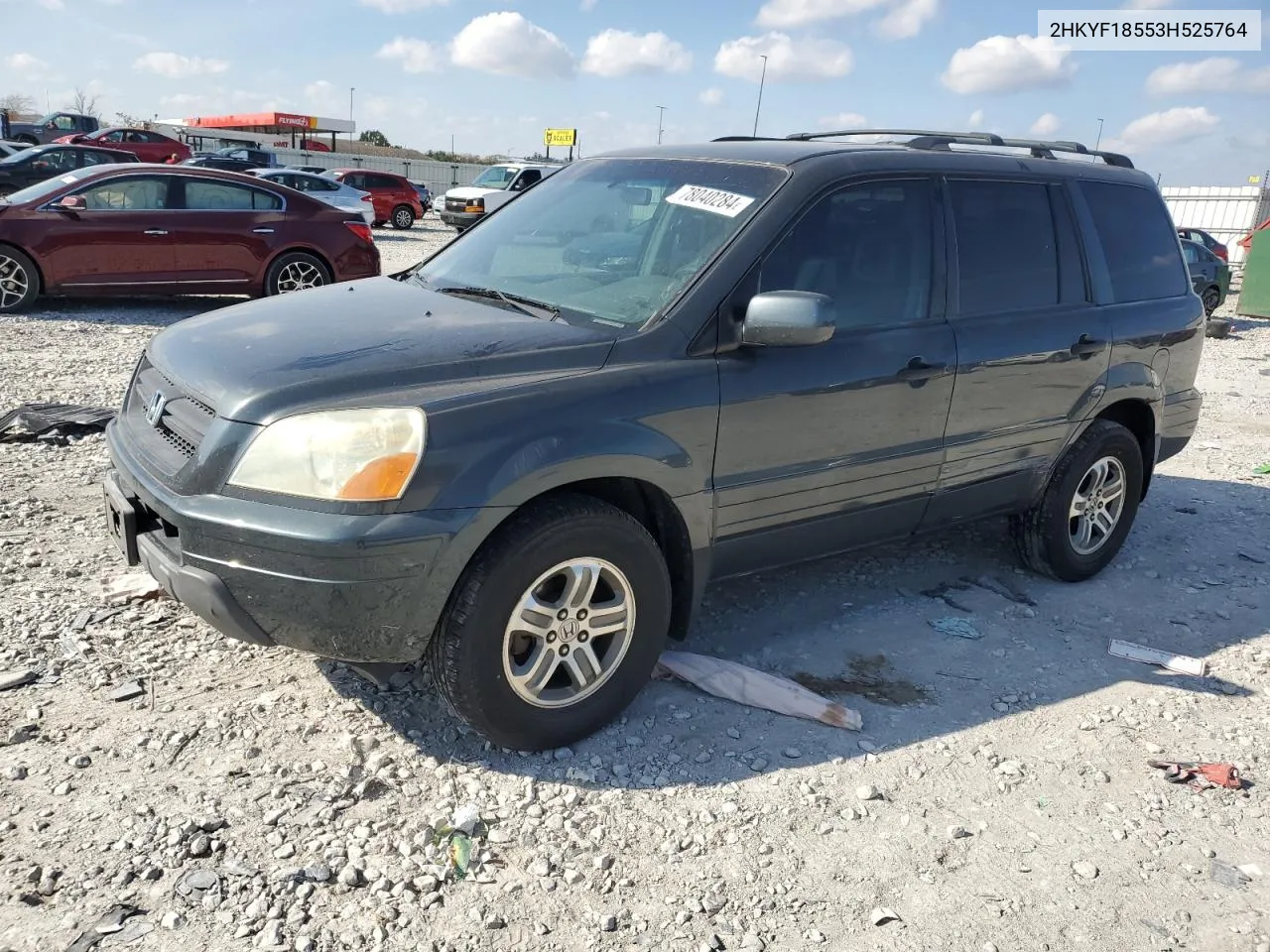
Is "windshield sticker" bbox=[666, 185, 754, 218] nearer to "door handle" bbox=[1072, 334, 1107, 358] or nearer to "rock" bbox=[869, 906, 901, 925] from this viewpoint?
"door handle" bbox=[1072, 334, 1107, 358]

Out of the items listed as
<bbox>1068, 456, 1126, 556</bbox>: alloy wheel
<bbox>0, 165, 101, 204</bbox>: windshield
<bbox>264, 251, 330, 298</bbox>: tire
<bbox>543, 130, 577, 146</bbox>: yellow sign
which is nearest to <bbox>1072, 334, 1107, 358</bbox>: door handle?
<bbox>1068, 456, 1126, 556</bbox>: alloy wheel

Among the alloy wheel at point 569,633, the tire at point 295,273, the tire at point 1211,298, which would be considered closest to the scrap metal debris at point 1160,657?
the alloy wheel at point 569,633

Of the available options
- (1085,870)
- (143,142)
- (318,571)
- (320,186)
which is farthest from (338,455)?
(143,142)

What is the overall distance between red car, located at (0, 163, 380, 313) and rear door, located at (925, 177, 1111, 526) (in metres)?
7.87

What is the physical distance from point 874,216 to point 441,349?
1.74 meters

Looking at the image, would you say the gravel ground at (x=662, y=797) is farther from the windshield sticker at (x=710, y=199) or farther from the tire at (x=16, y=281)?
the tire at (x=16, y=281)

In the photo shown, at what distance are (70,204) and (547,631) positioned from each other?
358 inches

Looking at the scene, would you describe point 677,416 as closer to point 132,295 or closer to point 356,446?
point 356,446

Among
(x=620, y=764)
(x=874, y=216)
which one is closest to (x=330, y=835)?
(x=620, y=764)

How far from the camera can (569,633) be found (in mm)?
3109

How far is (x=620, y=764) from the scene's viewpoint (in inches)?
125

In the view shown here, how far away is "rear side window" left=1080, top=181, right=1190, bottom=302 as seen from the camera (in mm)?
4699

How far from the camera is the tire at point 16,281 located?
31.8 feet

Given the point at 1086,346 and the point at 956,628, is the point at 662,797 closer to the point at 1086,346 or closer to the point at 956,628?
the point at 956,628
